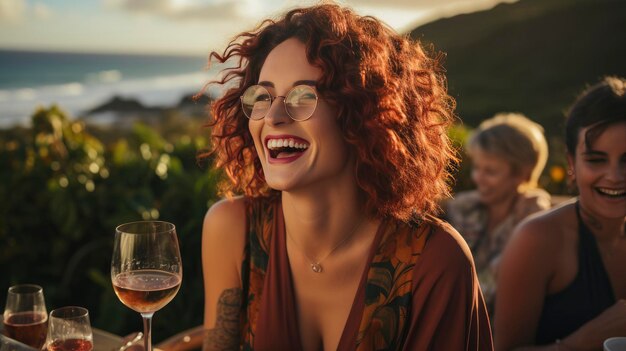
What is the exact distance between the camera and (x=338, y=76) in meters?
2.11

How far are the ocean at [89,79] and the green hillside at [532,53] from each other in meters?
12.2

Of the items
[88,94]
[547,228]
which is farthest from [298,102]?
[88,94]

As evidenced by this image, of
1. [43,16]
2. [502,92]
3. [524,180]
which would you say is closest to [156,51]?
[43,16]

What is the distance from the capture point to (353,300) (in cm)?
Answer: 229

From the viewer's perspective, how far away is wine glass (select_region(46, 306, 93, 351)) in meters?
1.77

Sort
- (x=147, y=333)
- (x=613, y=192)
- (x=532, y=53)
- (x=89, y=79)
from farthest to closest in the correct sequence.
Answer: (x=89, y=79) < (x=532, y=53) < (x=613, y=192) < (x=147, y=333)

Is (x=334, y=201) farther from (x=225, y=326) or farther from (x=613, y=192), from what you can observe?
(x=613, y=192)

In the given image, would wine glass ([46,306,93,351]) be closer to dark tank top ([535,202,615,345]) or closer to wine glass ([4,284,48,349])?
wine glass ([4,284,48,349])

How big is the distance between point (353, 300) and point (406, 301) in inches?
8.1

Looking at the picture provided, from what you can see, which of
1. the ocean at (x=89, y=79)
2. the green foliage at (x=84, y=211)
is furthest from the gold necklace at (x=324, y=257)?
the ocean at (x=89, y=79)

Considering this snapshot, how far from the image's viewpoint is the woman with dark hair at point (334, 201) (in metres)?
2.12

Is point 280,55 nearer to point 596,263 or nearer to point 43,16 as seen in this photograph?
point 596,263

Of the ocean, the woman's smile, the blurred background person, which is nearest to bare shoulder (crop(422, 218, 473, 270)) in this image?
the woman's smile

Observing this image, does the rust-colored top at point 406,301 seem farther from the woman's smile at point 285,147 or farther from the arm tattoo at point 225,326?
the woman's smile at point 285,147
